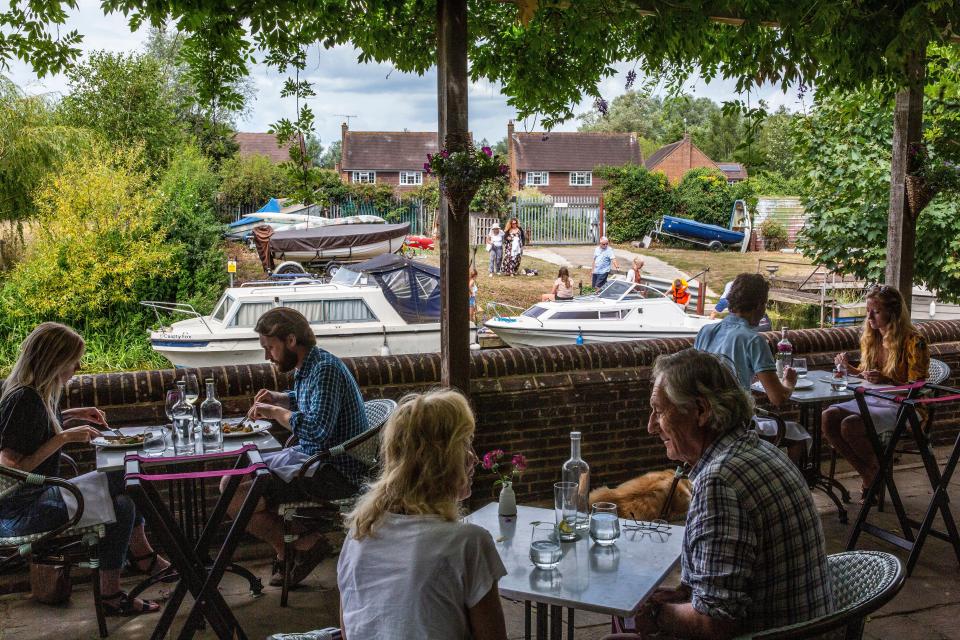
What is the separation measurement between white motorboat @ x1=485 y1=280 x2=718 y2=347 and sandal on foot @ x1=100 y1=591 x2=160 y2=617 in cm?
1086

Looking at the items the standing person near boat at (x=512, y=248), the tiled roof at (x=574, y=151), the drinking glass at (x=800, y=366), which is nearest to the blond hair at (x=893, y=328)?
the drinking glass at (x=800, y=366)

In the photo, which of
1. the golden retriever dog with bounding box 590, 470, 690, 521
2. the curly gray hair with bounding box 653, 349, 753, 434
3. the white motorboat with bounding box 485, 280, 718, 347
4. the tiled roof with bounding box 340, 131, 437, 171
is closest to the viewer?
the curly gray hair with bounding box 653, 349, 753, 434

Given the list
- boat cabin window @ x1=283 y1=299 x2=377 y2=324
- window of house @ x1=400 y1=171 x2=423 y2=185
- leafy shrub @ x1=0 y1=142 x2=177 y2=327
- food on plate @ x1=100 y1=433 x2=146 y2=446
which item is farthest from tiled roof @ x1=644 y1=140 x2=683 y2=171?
food on plate @ x1=100 y1=433 x2=146 y2=446

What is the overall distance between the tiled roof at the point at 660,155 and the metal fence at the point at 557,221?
20.2 meters

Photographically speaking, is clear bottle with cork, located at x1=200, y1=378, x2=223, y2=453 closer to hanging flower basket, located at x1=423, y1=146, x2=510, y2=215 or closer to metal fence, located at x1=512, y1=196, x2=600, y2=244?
hanging flower basket, located at x1=423, y1=146, x2=510, y2=215

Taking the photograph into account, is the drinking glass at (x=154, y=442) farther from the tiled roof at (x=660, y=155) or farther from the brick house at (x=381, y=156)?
the tiled roof at (x=660, y=155)

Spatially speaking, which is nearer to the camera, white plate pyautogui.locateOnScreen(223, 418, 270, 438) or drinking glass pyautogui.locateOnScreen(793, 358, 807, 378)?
white plate pyautogui.locateOnScreen(223, 418, 270, 438)

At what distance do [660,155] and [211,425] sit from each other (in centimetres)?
4897

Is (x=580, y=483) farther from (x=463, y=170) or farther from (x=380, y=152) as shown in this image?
(x=380, y=152)

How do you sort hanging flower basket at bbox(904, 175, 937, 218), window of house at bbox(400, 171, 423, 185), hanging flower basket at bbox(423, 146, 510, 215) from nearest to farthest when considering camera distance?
hanging flower basket at bbox(423, 146, 510, 215) < hanging flower basket at bbox(904, 175, 937, 218) < window of house at bbox(400, 171, 423, 185)

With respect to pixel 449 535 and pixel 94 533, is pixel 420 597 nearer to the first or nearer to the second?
pixel 449 535

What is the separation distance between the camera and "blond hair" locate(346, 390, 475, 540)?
7.02 feet

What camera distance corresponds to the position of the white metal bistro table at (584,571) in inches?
94.9

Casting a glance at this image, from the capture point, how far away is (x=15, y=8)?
4176 mm
